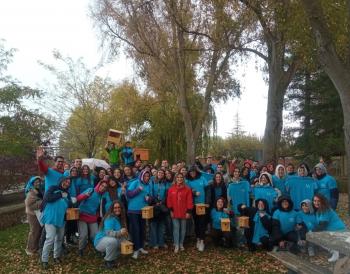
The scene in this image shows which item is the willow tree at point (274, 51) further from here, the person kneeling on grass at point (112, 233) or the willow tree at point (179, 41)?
the person kneeling on grass at point (112, 233)

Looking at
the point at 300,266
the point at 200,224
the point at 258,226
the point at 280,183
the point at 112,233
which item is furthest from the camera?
the point at 280,183

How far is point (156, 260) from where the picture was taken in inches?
351

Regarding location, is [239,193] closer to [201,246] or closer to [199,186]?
[199,186]

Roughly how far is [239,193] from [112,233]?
122 inches

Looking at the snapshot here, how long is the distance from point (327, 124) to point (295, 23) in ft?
54.5

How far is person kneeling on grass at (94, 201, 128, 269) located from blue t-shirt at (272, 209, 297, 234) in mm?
3182

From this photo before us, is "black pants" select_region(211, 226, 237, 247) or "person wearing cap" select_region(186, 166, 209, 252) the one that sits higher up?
"person wearing cap" select_region(186, 166, 209, 252)

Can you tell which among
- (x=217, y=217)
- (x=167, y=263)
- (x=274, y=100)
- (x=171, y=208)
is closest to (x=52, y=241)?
(x=167, y=263)

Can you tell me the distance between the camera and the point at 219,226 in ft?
31.8

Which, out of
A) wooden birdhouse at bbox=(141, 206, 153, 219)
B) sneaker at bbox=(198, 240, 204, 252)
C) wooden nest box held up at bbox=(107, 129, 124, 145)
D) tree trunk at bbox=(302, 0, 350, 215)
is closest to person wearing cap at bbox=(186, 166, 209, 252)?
sneaker at bbox=(198, 240, 204, 252)

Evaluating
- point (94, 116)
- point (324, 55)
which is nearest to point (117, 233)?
point (324, 55)

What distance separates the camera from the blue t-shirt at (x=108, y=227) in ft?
28.2

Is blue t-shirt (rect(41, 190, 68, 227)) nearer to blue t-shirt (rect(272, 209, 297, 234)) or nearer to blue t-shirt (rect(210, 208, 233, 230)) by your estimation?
blue t-shirt (rect(210, 208, 233, 230))

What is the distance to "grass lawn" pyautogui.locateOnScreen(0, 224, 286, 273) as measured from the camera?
27.1ft
